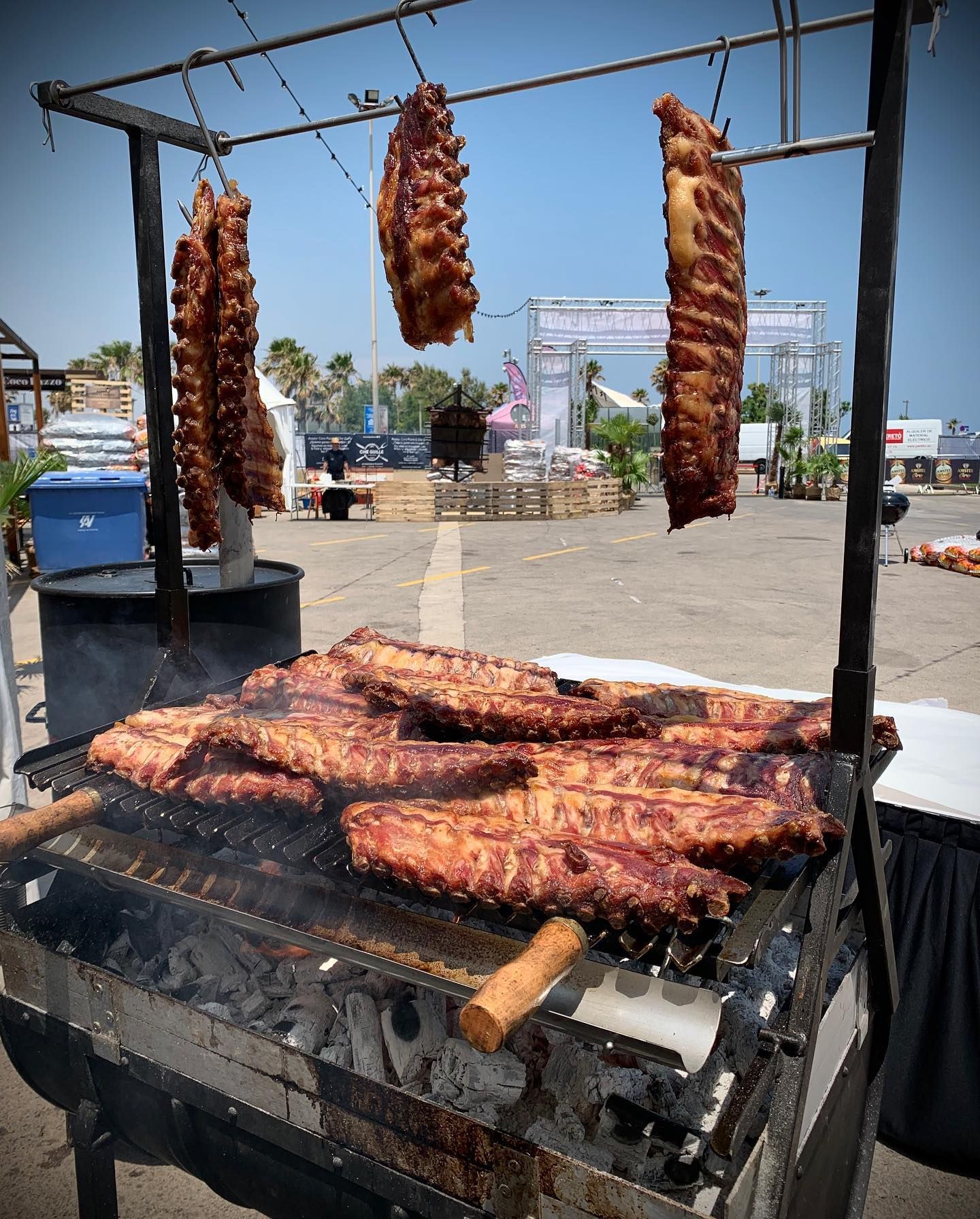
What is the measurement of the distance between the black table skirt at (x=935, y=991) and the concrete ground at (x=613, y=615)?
0.50 feet

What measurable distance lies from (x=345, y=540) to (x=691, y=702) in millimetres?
17608

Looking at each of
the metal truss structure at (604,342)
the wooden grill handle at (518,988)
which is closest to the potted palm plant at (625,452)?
the metal truss structure at (604,342)

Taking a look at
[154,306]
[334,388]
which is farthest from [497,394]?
[154,306]

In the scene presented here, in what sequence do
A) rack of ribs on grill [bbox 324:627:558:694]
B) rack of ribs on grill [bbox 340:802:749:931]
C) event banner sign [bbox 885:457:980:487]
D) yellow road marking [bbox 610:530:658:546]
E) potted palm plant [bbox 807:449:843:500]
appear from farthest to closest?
event banner sign [bbox 885:457:980:487], potted palm plant [bbox 807:449:843:500], yellow road marking [bbox 610:530:658:546], rack of ribs on grill [bbox 324:627:558:694], rack of ribs on grill [bbox 340:802:749:931]

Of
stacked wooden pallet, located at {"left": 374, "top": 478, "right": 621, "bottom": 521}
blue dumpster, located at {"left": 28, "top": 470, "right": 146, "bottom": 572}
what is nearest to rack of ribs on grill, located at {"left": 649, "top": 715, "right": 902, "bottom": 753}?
blue dumpster, located at {"left": 28, "top": 470, "right": 146, "bottom": 572}

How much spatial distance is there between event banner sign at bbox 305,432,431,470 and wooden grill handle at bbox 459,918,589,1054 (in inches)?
1313

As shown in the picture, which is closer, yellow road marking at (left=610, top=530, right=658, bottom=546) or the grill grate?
the grill grate

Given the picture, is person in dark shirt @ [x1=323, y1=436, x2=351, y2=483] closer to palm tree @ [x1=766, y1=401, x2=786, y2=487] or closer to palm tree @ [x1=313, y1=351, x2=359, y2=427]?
palm tree @ [x1=766, y1=401, x2=786, y2=487]

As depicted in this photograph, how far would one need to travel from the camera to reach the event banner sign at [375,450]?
112 ft

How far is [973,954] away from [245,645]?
347 centimetres

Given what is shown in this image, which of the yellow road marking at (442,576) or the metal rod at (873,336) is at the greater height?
the metal rod at (873,336)

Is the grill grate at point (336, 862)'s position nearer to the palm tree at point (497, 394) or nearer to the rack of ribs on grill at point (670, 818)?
the rack of ribs on grill at point (670, 818)

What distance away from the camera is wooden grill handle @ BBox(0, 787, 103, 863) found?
6.49 ft

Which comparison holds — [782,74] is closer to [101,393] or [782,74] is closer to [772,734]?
[772,734]
